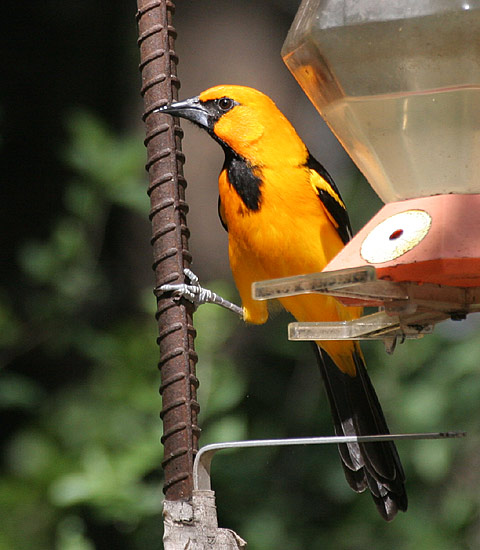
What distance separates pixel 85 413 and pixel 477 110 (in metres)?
2.58

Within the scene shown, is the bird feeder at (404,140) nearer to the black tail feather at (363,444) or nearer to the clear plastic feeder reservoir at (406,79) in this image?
the clear plastic feeder reservoir at (406,79)

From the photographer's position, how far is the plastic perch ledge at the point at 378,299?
1940mm

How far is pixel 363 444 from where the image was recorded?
10.6 feet

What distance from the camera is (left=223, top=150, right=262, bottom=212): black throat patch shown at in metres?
3.23

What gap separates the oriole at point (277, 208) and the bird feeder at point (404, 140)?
644mm

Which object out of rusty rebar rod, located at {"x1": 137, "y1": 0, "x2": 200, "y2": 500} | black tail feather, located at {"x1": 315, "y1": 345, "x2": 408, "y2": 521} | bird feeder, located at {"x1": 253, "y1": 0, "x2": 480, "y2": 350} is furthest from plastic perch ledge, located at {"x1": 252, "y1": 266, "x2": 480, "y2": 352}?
black tail feather, located at {"x1": 315, "y1": 345, "x2": 408, "y2": 521}

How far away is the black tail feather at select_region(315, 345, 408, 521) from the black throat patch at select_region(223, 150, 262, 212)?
2.55ft

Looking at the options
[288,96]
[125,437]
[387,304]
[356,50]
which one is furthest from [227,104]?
[288,96]

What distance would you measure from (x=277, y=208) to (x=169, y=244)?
925mm

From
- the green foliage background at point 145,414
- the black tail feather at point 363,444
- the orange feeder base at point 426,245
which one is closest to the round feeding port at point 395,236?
the orange feeder base at point 426,245

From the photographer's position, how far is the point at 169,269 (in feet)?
7.76

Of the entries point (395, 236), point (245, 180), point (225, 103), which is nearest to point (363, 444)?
point (245, 180)

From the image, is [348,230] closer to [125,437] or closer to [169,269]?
[169,269]

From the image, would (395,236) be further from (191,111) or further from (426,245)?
(191,111)
